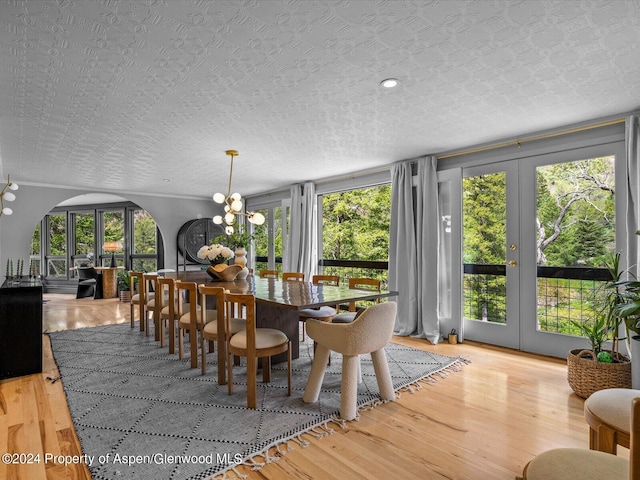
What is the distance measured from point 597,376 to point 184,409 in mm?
3001

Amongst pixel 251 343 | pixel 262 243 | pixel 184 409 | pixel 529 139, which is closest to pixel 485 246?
pixel 529 139

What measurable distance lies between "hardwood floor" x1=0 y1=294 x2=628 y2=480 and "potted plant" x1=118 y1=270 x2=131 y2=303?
4319mm

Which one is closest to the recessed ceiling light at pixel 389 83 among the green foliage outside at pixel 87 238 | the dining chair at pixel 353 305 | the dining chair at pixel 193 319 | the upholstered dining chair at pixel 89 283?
the dining chair at pixel 353 305

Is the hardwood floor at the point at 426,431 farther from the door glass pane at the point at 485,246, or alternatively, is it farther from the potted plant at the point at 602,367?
the door glass pane at the point at 485,246

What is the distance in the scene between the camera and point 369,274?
588 cm

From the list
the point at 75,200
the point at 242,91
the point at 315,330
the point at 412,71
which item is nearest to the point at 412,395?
the point at 315,330

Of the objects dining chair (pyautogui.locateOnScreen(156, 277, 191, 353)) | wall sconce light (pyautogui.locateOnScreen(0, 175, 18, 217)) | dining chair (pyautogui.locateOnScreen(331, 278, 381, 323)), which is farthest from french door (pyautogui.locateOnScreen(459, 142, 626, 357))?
wall sconce light (pyautogui.locateOnScreen(0, 175, 18, 217))

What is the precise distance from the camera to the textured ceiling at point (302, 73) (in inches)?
67.3

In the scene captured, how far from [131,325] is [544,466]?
4.98m

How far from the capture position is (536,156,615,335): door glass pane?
3.21 metres

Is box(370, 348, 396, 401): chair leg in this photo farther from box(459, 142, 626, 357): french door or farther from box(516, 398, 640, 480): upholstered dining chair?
box(459, 142, 626, 357): french door

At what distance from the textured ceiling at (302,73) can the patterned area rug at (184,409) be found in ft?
7.34

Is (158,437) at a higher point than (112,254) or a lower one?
lower

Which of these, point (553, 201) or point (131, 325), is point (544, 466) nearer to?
point (553, 201)
